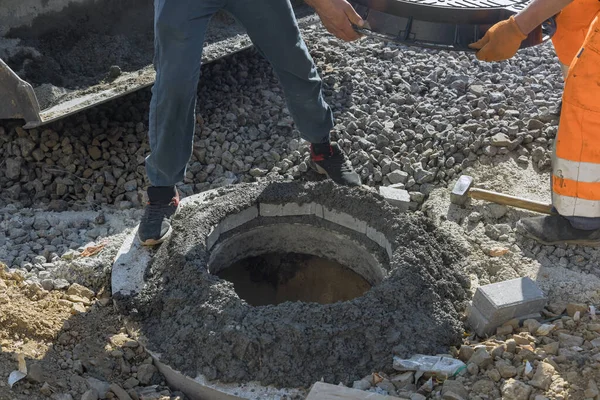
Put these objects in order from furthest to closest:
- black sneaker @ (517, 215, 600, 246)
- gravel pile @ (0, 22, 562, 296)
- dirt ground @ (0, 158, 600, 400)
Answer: gravel pile @ (0, 22, 562, 296) → black sneaker @ (517, 215, 600, 246) → dirt ground @ (0, 158, 600, 400)

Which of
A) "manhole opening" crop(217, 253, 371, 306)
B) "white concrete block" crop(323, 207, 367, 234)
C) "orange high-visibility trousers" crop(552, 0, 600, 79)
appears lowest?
"manhole opening" crop(217, 253, 371, 306)

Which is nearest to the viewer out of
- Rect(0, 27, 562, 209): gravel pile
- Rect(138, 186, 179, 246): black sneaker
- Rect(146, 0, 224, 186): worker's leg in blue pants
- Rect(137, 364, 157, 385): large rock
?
Rect(137, 364, 157, 385): large rock

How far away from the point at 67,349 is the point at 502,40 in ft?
8.08

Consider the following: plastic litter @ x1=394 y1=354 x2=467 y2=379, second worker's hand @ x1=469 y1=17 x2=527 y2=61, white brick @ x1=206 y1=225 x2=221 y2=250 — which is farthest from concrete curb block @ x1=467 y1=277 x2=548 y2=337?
white brick @ x1=206 y1=225 x2=221 y2=250

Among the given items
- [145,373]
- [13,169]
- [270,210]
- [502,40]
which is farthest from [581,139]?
[13,169]

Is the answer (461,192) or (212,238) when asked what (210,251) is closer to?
(212,238)

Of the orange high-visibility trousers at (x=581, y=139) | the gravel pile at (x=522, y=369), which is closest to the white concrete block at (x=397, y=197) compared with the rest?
the orange high-visibility trousers at (x=581, y=139)

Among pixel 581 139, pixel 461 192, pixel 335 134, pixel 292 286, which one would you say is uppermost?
pixel 581 139

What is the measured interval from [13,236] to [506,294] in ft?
9.04

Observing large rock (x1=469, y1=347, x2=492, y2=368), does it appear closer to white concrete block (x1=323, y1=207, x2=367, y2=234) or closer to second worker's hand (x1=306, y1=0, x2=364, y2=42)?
white concrete block (x1=323, y1=207, x2=367, y2=234)

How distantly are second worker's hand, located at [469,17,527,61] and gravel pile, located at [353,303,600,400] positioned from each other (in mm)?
1269

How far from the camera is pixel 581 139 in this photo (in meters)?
3.48

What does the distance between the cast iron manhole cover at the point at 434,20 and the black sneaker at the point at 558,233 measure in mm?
953

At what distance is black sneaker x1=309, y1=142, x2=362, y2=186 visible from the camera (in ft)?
13.4
